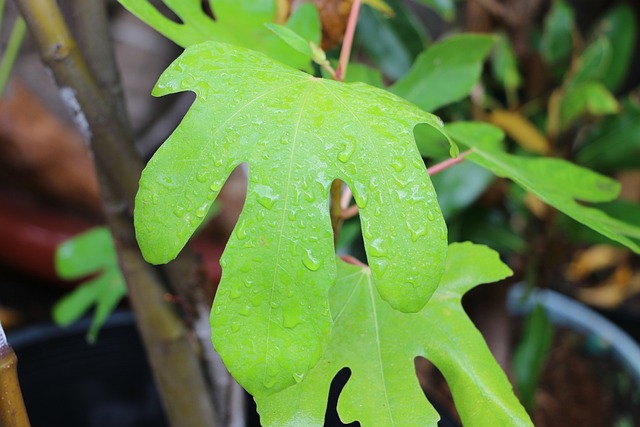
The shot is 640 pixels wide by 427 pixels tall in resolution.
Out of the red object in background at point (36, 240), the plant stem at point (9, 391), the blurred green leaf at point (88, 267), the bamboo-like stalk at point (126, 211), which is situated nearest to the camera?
the plant stem at point (9, 391)

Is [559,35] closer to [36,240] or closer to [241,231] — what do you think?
[241,231]

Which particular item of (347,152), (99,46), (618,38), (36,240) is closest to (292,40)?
(347,152)

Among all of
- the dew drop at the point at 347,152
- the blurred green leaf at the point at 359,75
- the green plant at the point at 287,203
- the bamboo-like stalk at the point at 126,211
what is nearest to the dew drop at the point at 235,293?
the green plant at the point at 287,203

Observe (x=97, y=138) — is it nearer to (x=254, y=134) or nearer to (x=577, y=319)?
(x=254, y=134)

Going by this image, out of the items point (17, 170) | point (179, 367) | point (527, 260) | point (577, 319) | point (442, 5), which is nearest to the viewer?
point (179, 367)

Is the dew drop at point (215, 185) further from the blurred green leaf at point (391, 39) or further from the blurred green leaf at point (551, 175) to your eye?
the blurred green leaf at point (391, 39)

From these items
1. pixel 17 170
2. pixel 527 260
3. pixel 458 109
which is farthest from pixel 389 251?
pixel 17 170

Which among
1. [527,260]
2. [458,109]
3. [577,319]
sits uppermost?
[458,109]
